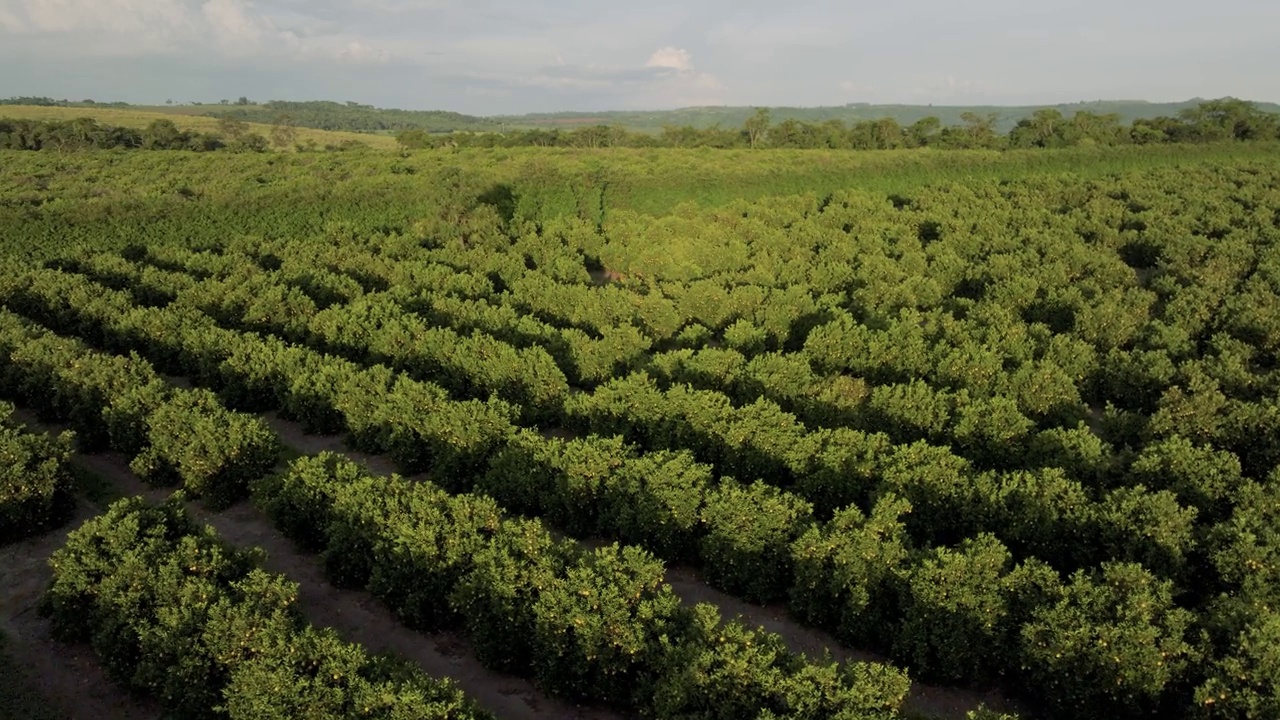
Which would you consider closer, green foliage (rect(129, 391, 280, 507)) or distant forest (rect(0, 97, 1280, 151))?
green foliage (rect(129, 391, 280, 507))

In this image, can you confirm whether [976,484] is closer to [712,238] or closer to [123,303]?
[712,238]

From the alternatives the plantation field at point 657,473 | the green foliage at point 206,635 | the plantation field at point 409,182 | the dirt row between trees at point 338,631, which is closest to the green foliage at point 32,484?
the plantation field at point 657,473

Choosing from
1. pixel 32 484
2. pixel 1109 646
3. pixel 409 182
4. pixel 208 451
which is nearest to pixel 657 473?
pixel 1109 646

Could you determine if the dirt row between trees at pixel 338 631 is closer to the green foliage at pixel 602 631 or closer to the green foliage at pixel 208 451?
the green foliage at pixel 602 631

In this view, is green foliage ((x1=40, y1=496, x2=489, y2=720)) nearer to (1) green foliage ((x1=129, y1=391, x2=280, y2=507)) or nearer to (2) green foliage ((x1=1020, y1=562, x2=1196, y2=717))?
(1) green foliage ((x1=129, y1=391, x2=280, y2=507))

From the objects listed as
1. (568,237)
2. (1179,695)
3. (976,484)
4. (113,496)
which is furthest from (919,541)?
(568,237)

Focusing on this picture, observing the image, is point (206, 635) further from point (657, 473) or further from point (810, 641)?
point (810, 641)

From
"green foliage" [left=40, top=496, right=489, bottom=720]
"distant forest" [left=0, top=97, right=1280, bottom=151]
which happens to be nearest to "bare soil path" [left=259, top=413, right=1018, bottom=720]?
"green foliage" [left=40, top=496, right=489, bottom=720]
